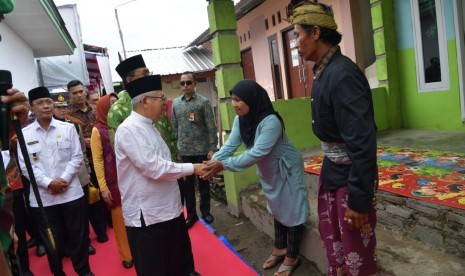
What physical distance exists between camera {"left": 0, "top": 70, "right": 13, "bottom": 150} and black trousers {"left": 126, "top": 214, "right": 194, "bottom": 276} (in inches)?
44.9

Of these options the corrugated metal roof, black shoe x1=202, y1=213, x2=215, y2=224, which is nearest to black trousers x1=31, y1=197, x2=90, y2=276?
black shoe x1=202, y1=213, x2=215, y2=224

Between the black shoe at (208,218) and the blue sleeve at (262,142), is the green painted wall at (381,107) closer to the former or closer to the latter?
the black shoe at (208,218)

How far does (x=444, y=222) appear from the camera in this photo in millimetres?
2506

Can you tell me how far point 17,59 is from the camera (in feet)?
19.8

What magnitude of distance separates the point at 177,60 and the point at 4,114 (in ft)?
48.2

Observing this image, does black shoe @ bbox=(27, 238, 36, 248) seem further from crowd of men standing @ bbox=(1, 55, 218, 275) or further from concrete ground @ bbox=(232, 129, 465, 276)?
concrete ground @ bbox=(232, 129, 465, 276)

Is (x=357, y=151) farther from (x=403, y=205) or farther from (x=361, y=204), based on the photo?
(x=403, y=205)

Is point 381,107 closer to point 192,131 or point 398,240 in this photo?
point 192,131

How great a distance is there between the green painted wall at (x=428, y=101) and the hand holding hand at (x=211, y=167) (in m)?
3.81

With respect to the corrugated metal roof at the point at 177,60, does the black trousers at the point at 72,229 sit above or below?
below

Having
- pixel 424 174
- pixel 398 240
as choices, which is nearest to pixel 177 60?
pixel 424 174

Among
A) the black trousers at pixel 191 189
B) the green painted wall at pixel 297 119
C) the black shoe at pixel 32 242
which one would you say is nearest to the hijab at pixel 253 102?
the black trousers at pixel 191 189

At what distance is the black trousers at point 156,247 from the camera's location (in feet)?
7.95

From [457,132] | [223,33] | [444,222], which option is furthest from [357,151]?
[457,132]
